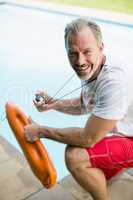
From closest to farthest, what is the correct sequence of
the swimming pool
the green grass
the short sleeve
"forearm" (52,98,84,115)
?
the short sleeve < "forearm" (52,98,84,115) < the swimming pool < the green grass

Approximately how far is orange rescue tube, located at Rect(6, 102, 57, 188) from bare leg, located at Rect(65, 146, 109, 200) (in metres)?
0.12

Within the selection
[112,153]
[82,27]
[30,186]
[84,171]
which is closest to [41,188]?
[30,186]

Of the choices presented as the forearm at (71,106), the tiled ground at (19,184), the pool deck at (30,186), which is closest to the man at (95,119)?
the forearm at (71,106)

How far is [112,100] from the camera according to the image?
1470mm

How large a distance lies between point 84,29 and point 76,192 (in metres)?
1.05

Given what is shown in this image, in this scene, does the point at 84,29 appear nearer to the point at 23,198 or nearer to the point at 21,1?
the point at 23,198

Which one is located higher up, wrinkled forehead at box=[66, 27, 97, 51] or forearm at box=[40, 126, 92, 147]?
wrinkled forehead at box=[66, 27, 97, 51]

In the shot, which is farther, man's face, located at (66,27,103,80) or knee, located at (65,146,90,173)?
knee, located at (65,146,90,173)

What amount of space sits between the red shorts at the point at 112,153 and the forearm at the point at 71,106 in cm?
30

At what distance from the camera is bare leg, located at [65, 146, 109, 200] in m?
1.63

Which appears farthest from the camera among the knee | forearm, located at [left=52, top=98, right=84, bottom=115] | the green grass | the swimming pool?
the green grass

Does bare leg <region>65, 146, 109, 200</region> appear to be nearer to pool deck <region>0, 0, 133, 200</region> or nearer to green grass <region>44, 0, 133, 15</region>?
pool deck <region>0, 0, 133, 200</region>

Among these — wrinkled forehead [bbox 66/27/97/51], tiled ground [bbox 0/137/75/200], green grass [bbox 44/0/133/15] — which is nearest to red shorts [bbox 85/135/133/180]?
tiled ground [bbox 0/137/75/200]

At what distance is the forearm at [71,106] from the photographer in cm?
195
